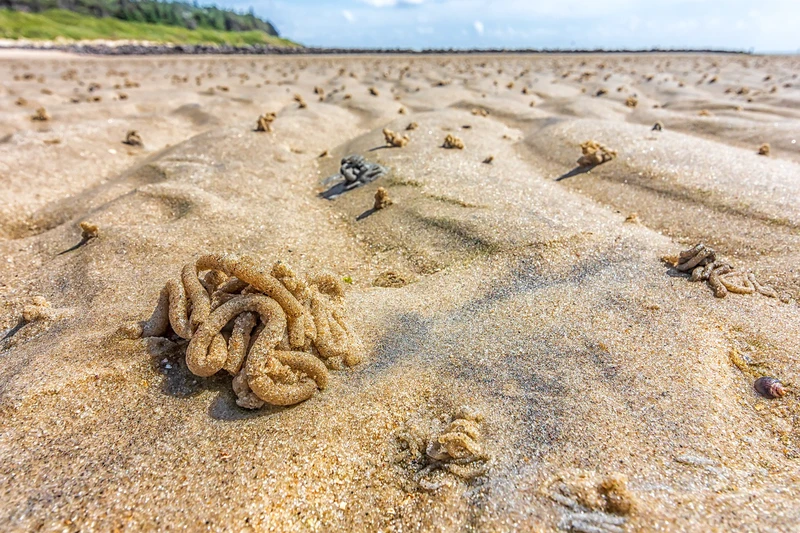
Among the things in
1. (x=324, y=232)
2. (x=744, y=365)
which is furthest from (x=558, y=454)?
(x=324, y=232)

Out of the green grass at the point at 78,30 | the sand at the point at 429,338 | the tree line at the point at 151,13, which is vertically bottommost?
the sand at the point at 429,338

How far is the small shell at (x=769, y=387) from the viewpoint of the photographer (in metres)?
2.92

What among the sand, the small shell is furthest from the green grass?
the small shell

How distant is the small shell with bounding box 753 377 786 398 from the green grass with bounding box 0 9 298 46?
47.0 metres

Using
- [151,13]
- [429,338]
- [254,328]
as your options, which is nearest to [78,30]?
[151,13]

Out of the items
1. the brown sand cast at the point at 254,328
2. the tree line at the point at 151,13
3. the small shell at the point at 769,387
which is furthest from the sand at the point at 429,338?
the tree line at the point at 151,13

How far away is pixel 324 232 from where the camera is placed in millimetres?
5523

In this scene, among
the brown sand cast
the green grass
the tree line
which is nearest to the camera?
the brown sand cast

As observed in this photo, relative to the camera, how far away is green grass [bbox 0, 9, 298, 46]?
35.0 meters

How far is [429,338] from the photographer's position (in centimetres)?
356

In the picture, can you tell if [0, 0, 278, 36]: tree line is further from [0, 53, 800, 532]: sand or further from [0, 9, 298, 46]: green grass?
[0, 53, 800, 532]: sand

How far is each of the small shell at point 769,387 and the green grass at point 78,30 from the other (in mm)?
46995

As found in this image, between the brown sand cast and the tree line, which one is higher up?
the tree line

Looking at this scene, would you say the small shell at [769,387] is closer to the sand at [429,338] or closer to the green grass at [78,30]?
the sand at [429,338]
